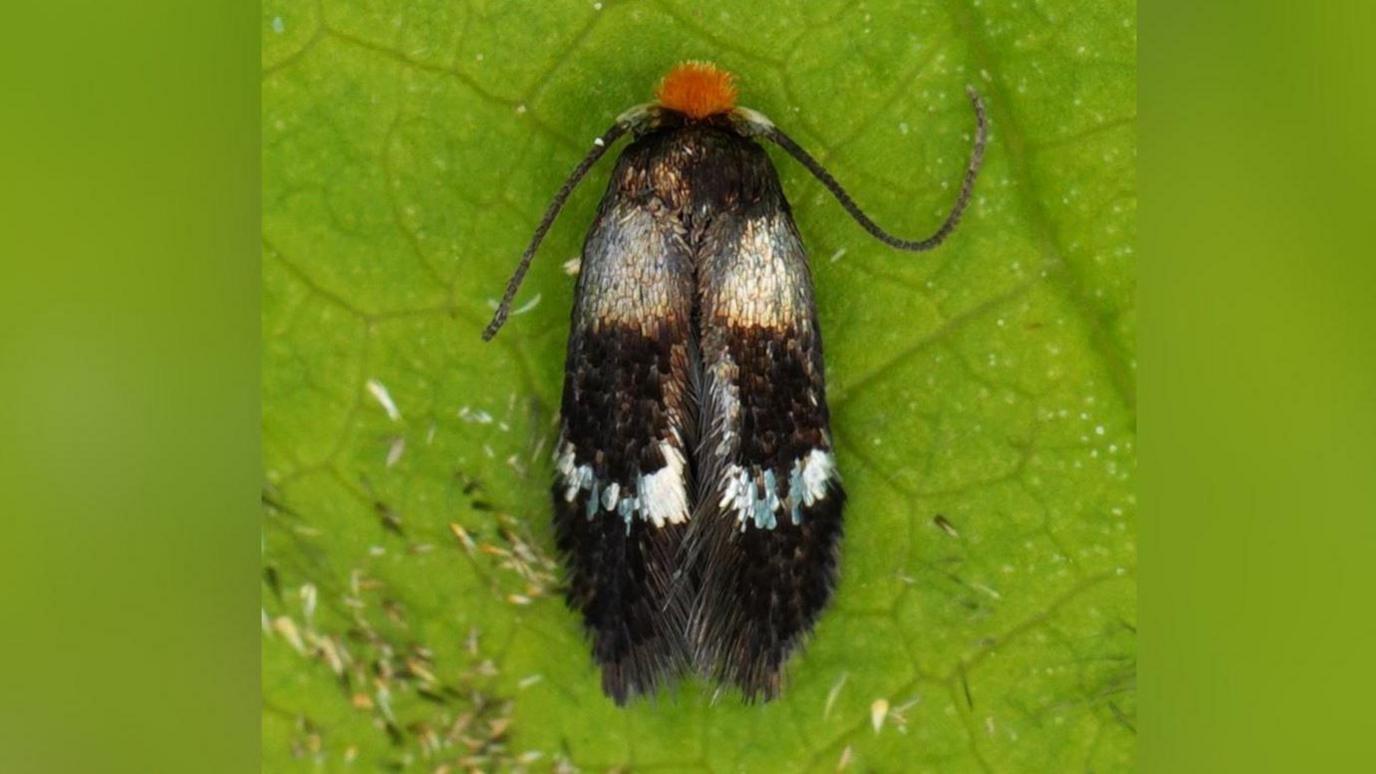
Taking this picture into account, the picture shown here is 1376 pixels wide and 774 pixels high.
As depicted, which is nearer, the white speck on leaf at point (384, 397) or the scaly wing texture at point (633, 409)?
the scaly wing texture at point (633, 409)

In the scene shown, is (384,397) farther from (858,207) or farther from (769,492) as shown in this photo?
(858,207)

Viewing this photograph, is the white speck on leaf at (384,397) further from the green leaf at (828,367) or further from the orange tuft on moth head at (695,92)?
the orange tuft on moth head at (695,92)

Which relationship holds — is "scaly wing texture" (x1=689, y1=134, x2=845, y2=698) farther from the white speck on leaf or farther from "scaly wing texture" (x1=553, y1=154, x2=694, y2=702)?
the white speck on leaf

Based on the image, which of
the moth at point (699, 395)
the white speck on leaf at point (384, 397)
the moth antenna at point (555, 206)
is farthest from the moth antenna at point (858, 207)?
the white speck on leaf at point (384, 397)

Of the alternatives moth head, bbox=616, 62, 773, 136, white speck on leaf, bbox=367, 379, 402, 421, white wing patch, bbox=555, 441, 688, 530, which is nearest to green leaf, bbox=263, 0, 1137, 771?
white speck on leaf, bbox=367, 379, 402, 421

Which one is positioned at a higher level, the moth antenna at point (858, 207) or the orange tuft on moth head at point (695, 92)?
the orange tuft on moth head at point (695, 92)

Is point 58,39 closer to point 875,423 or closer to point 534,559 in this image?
point 534,559
